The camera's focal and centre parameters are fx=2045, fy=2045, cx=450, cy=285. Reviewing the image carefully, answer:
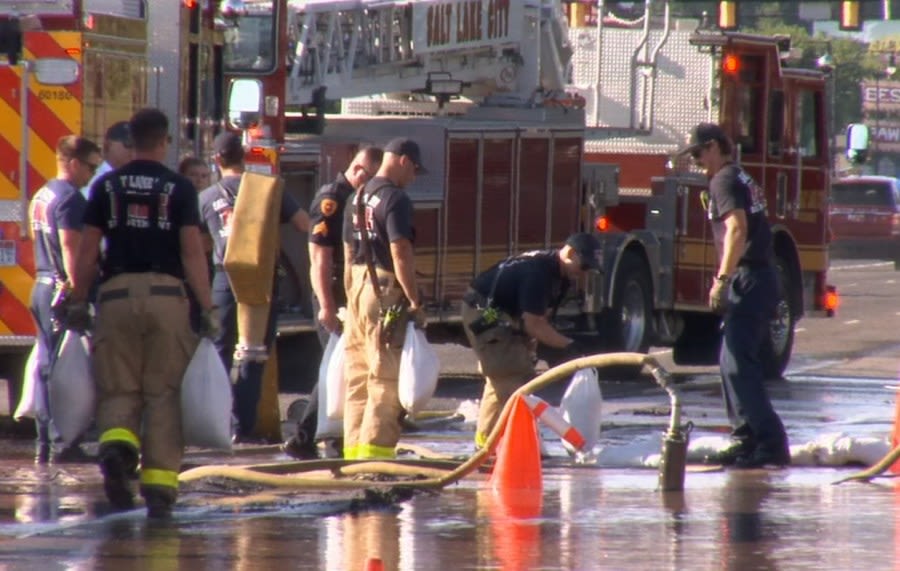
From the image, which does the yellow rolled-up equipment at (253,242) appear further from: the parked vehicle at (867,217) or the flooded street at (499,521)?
the parked vehicle at (867,217)

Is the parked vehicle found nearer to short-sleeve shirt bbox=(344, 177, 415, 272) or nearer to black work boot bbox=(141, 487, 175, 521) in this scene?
short-sleeve shirt bbox=(344, 177, 415, 272)

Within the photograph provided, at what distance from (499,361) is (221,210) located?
1.94m

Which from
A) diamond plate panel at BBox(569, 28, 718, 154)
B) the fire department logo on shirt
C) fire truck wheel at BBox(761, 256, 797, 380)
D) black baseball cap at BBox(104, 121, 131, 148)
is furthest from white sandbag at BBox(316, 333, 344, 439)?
diamond plate panel at BBox(569, 28, 718, 154)

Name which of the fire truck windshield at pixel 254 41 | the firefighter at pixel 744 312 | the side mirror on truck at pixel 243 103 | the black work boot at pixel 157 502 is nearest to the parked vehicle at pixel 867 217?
the fire truck windshield at pixel 254 41

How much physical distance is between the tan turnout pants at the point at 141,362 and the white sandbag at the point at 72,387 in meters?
0.50

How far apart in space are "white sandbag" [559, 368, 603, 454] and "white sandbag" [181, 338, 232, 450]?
2.00m

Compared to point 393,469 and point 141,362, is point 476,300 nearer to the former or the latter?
point 393,469

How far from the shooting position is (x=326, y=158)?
14.0 meters

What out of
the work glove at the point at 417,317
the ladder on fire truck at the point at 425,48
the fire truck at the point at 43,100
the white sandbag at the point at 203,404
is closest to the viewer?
the white sandbag at the point at 203,404

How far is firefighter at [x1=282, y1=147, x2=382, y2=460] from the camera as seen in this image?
10.6 m

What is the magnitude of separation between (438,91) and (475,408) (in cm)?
498

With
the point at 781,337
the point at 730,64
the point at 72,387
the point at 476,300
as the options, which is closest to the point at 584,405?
the point at 476,300

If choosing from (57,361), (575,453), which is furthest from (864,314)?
(57,361)

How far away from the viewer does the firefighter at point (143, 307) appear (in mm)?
8461
